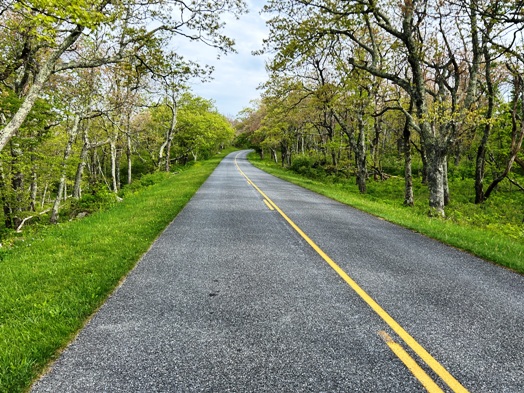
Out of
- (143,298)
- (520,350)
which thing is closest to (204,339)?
(143,298)

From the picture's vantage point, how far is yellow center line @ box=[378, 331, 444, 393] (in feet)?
9.40

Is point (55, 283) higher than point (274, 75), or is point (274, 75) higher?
point (274, 75)

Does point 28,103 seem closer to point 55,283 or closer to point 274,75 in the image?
point 55,283

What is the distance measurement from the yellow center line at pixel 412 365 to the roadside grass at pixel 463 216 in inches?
181

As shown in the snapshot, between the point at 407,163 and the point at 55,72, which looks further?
the point at 407,163

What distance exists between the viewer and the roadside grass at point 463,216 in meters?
7.95

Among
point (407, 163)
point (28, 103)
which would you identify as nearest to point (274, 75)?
point (407, 163)

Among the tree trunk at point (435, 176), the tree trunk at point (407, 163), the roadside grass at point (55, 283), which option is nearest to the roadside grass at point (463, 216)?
the tree trunk at point (435, 176)

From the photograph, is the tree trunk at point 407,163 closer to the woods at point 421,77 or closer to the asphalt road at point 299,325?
the woods at point 421,77

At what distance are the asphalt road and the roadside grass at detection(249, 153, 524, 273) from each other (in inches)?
56.7

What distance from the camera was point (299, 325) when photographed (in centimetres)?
390

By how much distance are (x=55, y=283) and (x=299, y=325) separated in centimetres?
391

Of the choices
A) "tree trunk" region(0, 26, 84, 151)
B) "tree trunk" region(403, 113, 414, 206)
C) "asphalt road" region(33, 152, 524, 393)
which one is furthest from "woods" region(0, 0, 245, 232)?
"tree trunk" region(403, 113, 414, 206)

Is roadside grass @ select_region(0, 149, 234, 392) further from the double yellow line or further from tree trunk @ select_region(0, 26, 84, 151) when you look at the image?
the double yellow line
